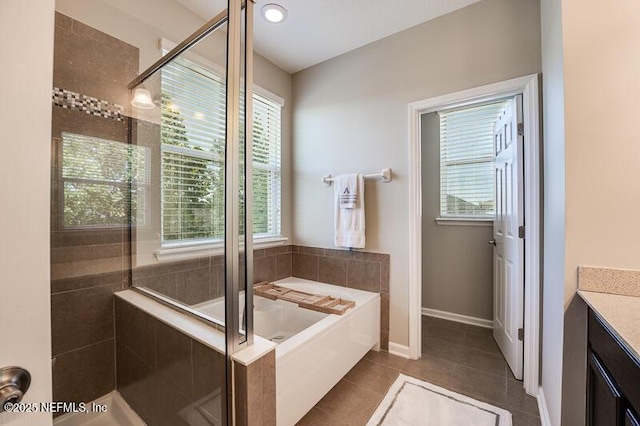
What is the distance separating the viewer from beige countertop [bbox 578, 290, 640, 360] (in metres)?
0.74

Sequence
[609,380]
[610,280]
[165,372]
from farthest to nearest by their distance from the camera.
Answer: [165,372]
[610,280]
[609,380]

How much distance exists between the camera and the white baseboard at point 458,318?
2.71 m

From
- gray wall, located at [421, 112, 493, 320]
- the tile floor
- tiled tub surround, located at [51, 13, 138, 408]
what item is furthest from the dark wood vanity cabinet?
tiled tub surround, located at [51, 13, 138, 408]

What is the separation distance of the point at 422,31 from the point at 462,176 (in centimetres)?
148

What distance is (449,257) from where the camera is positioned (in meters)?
2.92

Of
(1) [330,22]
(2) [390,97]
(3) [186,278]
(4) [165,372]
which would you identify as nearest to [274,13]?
(1) [330,22]

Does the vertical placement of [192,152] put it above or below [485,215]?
above

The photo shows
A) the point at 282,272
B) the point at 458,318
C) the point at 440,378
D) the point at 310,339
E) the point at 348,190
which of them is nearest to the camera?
the point at 310,339

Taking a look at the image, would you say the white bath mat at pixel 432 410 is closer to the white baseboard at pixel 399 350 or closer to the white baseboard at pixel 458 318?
the white baseboard at pixel 399 350

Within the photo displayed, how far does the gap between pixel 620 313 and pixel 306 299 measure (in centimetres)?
169

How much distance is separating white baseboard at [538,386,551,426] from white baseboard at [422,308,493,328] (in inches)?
42.6

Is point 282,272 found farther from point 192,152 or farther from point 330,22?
point 330,22

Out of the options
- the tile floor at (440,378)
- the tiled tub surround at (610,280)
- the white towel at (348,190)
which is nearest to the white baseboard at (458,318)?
the tile floor at (440,378)

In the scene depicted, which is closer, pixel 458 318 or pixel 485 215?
pixel 485 215
